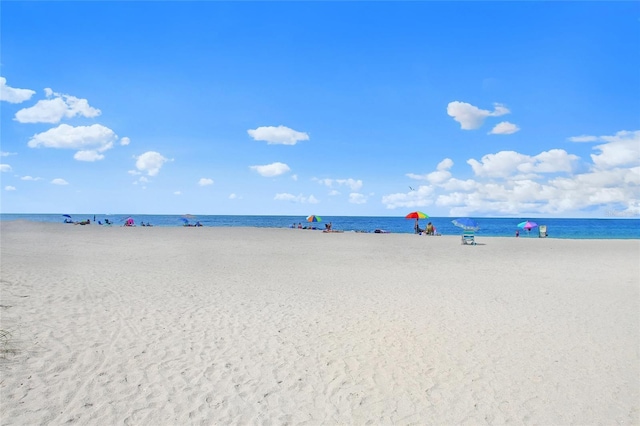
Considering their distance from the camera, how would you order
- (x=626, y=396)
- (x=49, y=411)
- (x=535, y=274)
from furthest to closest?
1. (x=535, y=274)
2. (x=626, y=396)
3. (x=49, y=411)

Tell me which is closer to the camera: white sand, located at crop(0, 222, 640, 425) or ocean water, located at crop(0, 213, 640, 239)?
white sand, located at crop(0, 222, 640, 425)

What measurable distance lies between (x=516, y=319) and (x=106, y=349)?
8882 mm

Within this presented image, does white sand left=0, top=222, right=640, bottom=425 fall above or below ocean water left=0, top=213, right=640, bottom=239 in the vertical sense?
below

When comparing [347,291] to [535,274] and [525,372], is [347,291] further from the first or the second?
[535,274]

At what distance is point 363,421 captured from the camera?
501 cm

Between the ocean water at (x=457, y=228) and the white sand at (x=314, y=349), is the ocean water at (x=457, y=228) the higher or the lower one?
the higher one

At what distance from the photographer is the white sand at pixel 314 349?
206 inches

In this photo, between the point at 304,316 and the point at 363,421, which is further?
the point at 304,316

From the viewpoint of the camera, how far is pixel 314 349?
719cm

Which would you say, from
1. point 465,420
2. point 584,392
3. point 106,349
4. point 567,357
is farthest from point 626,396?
point 106,349

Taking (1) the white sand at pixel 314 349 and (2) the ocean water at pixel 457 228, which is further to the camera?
(2) the ocean water at pixel 457 228

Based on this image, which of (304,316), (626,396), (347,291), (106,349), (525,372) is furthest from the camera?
(347,291)

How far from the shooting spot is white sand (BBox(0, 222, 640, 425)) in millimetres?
5227

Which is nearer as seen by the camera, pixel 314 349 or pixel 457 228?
pixel 314 349
